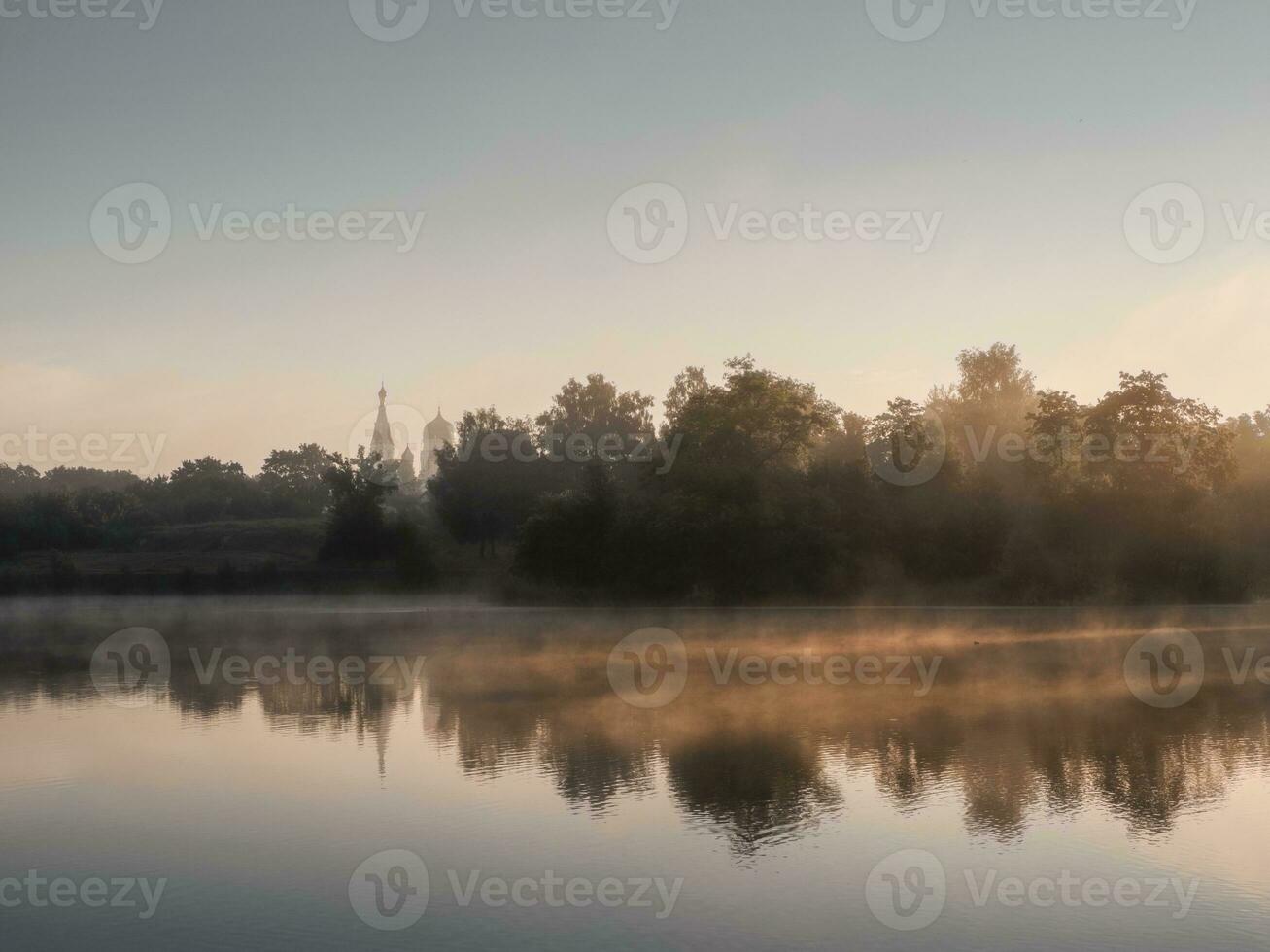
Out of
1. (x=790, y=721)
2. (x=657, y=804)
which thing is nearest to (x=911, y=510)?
(x=790, y=721)

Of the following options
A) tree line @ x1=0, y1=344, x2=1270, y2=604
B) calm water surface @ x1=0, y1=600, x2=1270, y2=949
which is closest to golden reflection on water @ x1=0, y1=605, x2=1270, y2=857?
calm water surface @ x1=0, y1=600, x2=1270, y2=949

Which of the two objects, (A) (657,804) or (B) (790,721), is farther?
(B) (790,721)

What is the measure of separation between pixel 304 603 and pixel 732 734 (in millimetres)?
68033

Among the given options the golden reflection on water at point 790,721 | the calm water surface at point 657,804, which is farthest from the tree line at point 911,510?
the calm water surface at point 657,804

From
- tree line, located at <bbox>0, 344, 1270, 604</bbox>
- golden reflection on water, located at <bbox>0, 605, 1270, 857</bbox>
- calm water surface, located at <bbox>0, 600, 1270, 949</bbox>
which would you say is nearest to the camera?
calm water surface, located at <bbox>0, 600, 1270, 949</bbox>

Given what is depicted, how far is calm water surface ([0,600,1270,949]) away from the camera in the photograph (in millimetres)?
14453

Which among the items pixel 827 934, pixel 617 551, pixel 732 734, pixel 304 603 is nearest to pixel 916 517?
pixel 617 551

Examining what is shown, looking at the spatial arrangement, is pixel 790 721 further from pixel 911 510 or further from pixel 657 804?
pixel 911 510

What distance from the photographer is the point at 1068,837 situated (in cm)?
1798

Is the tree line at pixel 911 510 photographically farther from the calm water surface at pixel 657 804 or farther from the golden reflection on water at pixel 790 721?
the calm water surface at pixel 657 804

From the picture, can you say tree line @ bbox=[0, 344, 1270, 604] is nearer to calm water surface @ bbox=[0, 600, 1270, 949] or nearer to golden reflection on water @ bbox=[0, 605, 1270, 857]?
golden reflection on water @ bbox=[0, 605, 1270, 857]

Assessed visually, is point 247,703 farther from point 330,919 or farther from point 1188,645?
point 1188,645

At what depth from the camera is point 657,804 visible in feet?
67.7

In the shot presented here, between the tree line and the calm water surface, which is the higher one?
the tree line
